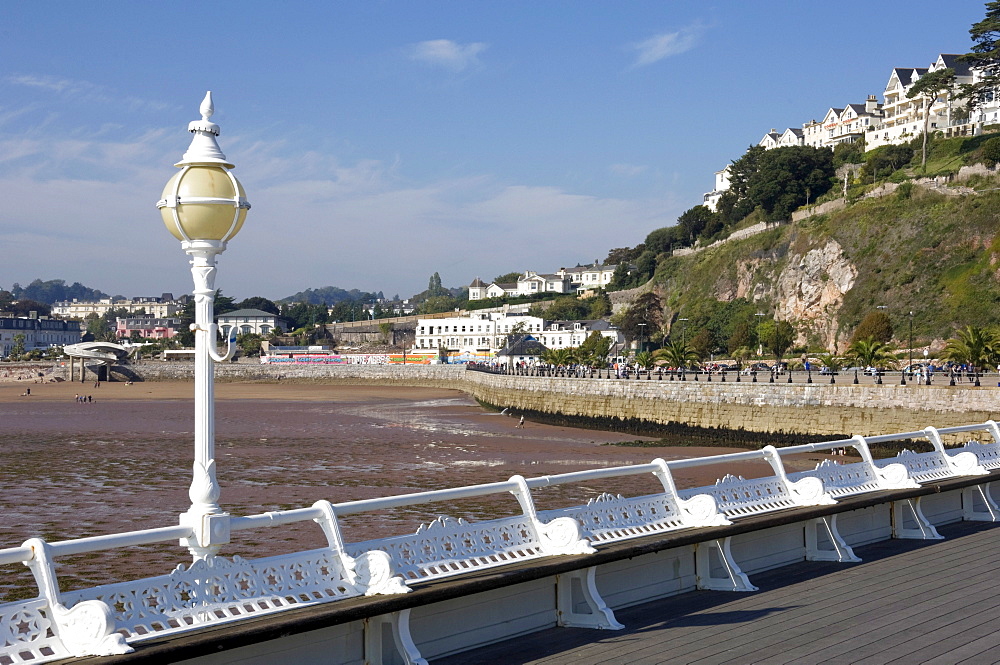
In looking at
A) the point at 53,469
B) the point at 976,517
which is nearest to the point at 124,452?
the point at 53,469

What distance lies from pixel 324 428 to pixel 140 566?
34513 millimetres

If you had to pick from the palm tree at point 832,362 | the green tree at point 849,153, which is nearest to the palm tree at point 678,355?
the palm tree at point 832,362

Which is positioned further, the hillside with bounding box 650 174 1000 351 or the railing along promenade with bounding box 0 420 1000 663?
the hillside with bounding box 650 174 1000 351

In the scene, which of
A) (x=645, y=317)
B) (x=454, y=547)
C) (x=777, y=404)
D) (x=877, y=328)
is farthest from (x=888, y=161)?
(x=454, y=547)

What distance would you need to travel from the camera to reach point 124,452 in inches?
1455

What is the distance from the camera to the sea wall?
35469 millimetres

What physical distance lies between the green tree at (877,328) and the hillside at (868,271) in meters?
0.86

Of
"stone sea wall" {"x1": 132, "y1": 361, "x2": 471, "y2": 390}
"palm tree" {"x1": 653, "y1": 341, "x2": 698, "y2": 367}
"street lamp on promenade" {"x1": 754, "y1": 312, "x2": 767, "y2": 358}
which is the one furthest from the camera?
"stone sea wall" {"x1": 132, "y1": 361, "x2": 471, "y2": 390}

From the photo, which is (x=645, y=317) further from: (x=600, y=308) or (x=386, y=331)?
(x=386, y=331)

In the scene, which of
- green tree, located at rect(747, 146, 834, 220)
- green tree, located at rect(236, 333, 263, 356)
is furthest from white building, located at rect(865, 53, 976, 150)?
green tree, located at rect(236, 333, 263, 356)

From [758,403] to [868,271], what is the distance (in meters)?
52.4

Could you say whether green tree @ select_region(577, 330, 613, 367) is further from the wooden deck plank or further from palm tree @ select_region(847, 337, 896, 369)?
the wooden deck plank

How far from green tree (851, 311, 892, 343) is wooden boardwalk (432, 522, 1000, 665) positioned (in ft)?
245

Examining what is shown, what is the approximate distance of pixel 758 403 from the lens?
4306cm
